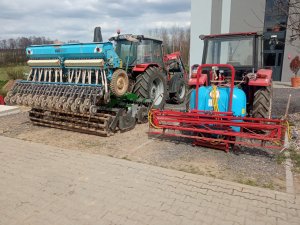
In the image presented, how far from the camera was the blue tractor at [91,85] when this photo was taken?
555cm

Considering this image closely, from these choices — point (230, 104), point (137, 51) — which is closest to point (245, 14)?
point (137, 51)

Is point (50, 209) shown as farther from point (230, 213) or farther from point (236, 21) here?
point (236, 21)

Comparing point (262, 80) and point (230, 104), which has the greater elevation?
point (262, 80)

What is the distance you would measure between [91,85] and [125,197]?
2.95 meters

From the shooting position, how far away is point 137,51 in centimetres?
716

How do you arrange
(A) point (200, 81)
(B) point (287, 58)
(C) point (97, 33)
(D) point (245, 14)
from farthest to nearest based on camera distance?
(D) point (245, 14) < (B) point (287, 58) < (C) point (97, 33) < (A) point (200, 81)

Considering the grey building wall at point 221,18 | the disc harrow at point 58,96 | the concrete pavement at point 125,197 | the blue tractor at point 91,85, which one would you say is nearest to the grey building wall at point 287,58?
the grey building wall at point 221,18

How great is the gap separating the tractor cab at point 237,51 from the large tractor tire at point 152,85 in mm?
1479

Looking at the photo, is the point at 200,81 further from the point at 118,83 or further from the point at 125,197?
the point at 125,197

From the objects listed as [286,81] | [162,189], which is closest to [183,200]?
[162,189]

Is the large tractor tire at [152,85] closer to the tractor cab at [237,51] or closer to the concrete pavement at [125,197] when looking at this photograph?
the tractor cab at [237,51]

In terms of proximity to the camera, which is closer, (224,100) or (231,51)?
(224,100)

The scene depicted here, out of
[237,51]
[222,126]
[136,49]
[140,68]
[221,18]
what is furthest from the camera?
[221,18]

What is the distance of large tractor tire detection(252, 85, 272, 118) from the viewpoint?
5141 mm
